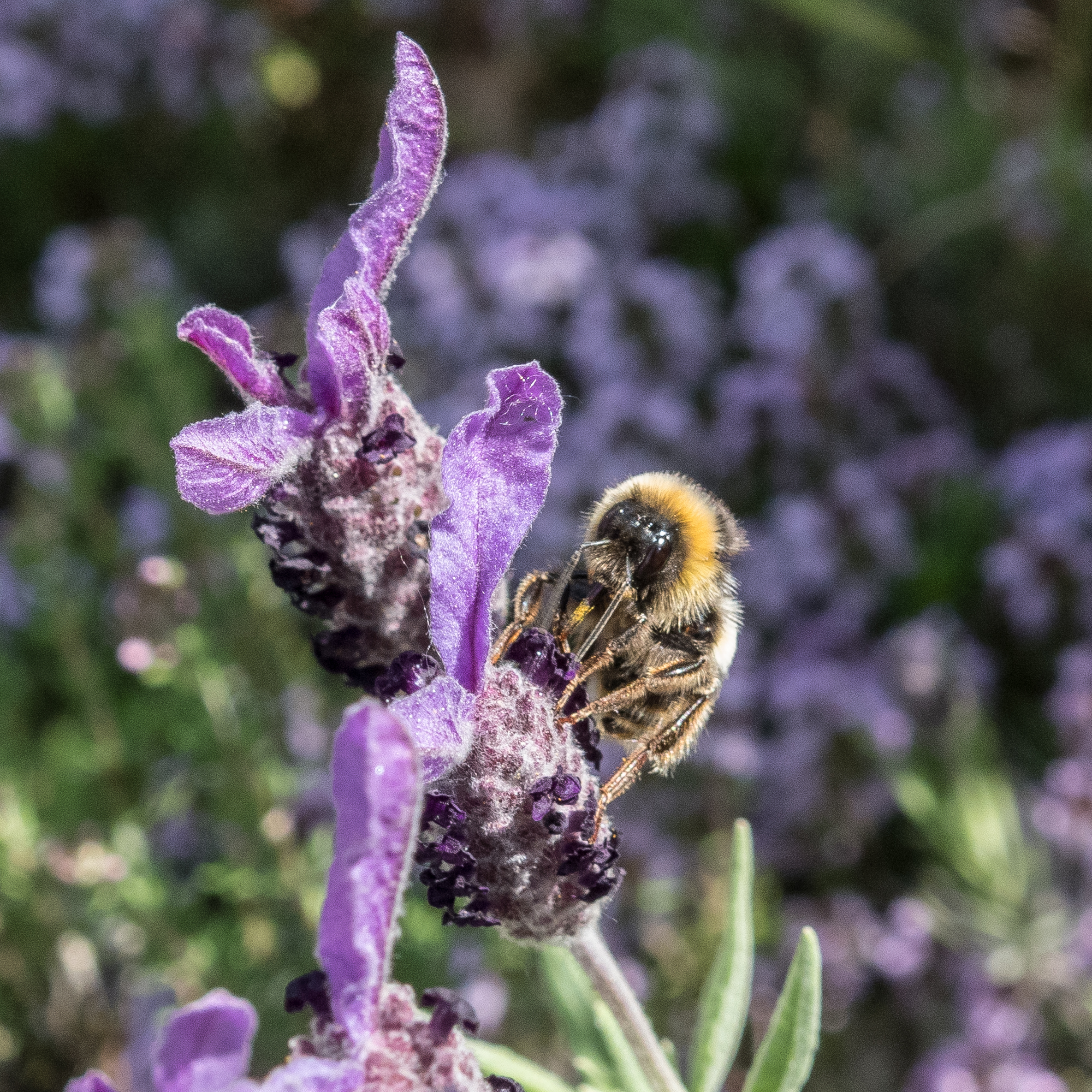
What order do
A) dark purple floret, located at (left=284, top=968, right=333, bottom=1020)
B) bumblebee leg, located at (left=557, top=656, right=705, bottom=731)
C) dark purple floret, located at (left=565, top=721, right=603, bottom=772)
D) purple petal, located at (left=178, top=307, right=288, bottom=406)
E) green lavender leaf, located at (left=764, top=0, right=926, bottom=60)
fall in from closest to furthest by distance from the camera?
dark purple floret, located at (left=284, top=968, right=333, bottom=1020) < purple petal, located at (left=178, top=307, right=288, bottom=406) < dark purple floret, located at (left=565, top=721, right=603, bottom=772) < bumblebee leg, located at (left=557, top=656, right=705, bottom=731) < green lavender leaf, located at (left=764, top=0, right=926, bottom=60)

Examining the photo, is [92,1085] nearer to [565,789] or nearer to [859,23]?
[565,789]

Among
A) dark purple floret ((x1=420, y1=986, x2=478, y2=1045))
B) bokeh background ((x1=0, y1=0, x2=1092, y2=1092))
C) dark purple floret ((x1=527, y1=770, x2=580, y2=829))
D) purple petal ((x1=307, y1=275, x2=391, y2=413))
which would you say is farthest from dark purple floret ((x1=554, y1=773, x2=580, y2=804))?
bokeh background ((x1=0, y1=0, x2=1092, y2=1092))

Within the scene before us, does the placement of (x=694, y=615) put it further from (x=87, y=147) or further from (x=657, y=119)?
(x=87, y=147)

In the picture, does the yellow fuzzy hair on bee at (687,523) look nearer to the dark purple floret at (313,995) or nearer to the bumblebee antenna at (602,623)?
the bumblebee antenna at (602,623)

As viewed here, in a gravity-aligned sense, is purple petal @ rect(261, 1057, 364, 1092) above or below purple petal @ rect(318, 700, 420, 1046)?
below

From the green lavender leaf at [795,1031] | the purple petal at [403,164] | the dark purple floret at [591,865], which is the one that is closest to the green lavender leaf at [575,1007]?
the green lavender leaf at [795,1031]

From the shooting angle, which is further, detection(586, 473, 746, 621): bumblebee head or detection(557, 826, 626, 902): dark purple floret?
detection(586, 473, 746, 621): bumblebee head

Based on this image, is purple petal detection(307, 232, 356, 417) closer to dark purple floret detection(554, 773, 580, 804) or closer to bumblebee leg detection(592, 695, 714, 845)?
dark purple floret detection(554, 773, 580, 804)
